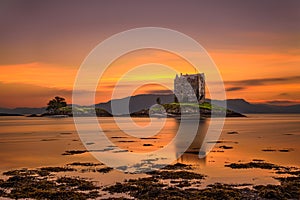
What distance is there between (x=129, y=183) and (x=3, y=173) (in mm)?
14002

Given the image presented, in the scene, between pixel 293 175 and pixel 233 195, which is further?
pixel 293 175

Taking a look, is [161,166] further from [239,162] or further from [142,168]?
[239,162]

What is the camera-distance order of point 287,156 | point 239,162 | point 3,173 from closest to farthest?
point 3,173 → point 239,162 → point 287,156

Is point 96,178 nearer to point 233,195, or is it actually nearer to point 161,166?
point 161,166

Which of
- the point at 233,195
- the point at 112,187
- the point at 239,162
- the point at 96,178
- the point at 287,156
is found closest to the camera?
the point at 233,195

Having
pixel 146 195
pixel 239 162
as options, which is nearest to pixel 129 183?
pixel 146 195

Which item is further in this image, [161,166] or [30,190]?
[161,166]

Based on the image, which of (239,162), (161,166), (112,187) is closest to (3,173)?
(112,187)

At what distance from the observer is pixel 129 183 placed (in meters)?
25.3

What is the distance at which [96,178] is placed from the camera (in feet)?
90.5

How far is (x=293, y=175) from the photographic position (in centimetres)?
2909

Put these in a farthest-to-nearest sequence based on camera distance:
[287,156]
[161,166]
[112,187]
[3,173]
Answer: [287,156], [161,166], [3,173], [112,187]

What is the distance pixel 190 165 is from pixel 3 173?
64.1ft

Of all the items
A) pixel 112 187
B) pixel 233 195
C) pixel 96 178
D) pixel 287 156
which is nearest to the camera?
pixel 233 195
